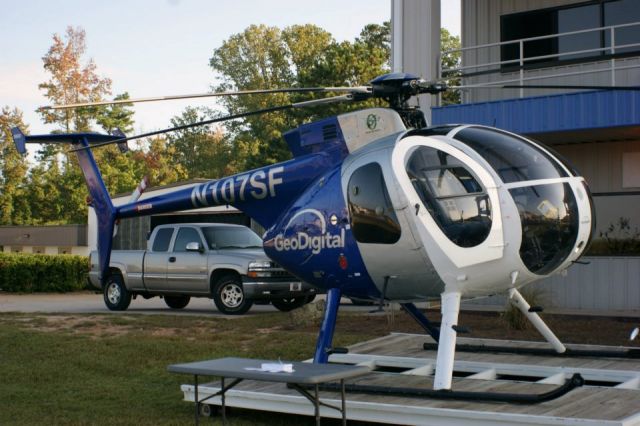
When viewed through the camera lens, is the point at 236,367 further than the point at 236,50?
No

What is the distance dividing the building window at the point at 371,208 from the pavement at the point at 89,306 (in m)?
9.55

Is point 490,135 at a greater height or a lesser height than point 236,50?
lesser

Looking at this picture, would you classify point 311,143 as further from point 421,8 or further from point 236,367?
point 421,8

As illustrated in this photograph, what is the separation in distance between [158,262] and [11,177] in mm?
40973

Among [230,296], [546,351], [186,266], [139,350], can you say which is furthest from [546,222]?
[186,266]

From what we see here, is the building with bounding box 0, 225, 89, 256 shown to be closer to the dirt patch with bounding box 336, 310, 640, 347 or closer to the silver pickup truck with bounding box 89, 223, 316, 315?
the silver pickup truck with bounding box 89, 223, 316, 315

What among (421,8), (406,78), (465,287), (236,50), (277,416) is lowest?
(277,416)

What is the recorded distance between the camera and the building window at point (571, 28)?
20.2 m

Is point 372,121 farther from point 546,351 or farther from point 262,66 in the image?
point 262,66

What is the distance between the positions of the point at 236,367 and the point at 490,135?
10.4ft

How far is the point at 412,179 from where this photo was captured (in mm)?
8461

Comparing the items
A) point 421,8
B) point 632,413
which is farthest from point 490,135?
point 421,8

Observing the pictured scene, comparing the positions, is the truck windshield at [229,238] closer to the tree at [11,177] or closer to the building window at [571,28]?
the building window at [571,28]

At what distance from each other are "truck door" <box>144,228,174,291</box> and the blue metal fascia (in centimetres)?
650
